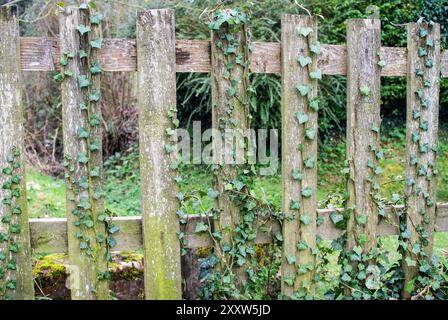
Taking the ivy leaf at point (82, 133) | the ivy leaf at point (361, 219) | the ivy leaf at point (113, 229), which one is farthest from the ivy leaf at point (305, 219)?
the ivy leaf at point (82, 133)

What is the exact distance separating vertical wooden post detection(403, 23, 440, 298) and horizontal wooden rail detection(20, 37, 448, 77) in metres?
0.16

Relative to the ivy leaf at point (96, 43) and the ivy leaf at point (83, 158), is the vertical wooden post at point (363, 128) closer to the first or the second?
the ivy leaf at point (96, 43)

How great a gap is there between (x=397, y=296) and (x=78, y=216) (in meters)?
2.12

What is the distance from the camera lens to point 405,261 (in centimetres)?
350

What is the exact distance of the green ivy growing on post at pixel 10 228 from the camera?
2.87 metres

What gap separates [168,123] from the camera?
2971 millimetres

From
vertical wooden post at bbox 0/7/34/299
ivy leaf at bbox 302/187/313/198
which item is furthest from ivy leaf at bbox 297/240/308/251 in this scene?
vertical wooden post at bbox 0/7/34/299

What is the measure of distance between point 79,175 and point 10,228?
1.54 ft

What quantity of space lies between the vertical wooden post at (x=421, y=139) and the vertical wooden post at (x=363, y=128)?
268mm

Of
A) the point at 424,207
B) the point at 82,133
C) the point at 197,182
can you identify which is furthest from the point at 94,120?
the point at 197,182

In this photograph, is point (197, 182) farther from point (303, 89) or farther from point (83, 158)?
point (83, 158)

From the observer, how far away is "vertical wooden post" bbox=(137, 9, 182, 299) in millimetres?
2928
